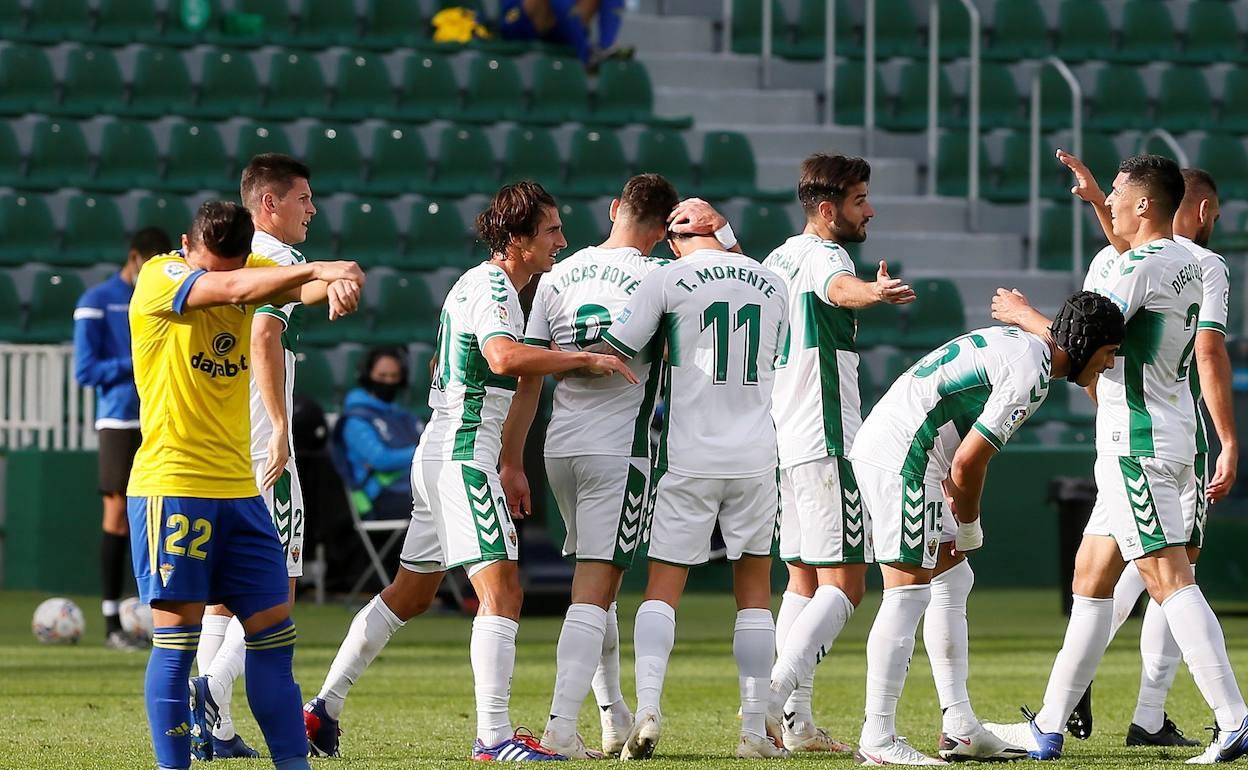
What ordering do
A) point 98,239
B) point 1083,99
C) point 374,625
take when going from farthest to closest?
1. point 1083,99
2. point 98,239
3. point 374,625

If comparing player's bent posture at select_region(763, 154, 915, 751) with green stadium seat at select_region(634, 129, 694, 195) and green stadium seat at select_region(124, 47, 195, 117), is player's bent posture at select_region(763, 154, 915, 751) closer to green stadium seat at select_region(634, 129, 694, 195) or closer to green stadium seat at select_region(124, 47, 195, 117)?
green stadium seat at select_region(634, 129, 694, 195)

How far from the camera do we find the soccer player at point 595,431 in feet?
21.9

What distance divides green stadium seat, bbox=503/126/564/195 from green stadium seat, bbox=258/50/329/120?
1675 millimetres

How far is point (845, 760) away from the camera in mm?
6664

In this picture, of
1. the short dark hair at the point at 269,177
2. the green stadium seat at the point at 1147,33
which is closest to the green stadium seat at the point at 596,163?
the green stadium seat at the point at 1147,33

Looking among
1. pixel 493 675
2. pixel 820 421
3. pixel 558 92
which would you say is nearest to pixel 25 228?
pixel 558 92

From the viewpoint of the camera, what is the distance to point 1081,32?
A: 2091cm

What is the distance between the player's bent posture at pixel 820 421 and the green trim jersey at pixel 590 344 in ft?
2.04

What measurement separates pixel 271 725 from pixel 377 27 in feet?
46.7

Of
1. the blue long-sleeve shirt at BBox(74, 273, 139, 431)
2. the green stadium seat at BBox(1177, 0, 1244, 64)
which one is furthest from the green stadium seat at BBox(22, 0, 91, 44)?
the green stadium seat at BBox(1177, 0, 1244, 64)

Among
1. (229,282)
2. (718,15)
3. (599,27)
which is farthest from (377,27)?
(229,282)

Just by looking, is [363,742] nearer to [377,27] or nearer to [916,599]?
[916,599]

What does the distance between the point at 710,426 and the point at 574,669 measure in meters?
0.93

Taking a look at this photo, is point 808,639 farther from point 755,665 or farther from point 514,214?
point 514,214
